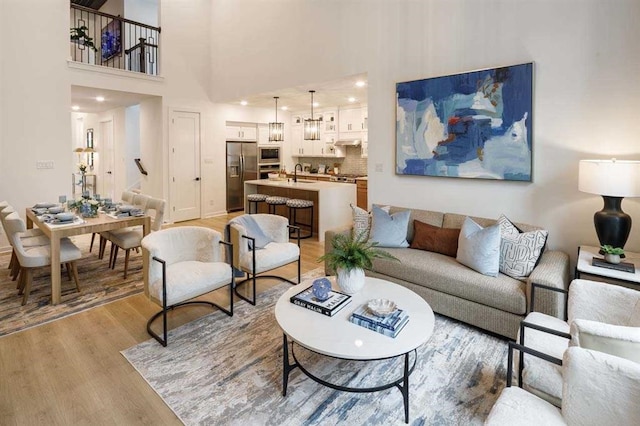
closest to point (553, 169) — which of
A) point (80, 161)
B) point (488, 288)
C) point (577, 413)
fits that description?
point (488, 288)

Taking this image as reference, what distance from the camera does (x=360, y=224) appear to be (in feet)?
13.4

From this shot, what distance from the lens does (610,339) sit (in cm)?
139

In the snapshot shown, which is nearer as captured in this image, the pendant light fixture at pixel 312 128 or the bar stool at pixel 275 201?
the bar stool at pixel 275 201

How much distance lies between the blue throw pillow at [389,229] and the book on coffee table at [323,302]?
4.41 feet

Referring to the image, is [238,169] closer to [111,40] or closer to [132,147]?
[132,147]

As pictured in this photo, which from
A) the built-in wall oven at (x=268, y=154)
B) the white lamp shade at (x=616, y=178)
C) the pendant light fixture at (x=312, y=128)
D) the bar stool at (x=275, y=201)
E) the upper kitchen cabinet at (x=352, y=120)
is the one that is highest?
the upper kitchen cabinet at (x=352, y=120)

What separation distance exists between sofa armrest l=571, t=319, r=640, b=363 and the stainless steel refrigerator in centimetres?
789

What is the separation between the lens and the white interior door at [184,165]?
291 inches

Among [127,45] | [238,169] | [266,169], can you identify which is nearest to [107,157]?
[127,45]

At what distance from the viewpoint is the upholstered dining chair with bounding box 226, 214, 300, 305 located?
3.48 meters

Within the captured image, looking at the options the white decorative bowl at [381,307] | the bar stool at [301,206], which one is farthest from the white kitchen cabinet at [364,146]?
the white decorative bowl at [381,307]

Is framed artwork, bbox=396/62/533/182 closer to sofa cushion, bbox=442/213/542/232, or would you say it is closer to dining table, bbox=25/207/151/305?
sofa cushion, bbox=442/213/542/232

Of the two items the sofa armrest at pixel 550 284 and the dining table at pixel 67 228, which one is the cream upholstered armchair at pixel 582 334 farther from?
the dining table at pixel 67 228

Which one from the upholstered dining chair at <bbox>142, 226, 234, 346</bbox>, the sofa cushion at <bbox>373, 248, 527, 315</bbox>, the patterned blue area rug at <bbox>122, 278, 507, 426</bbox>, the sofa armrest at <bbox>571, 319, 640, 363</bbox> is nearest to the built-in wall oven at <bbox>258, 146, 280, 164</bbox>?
the upholstered dining chair at <bbox>142, 226, 234, 346</bbox>
